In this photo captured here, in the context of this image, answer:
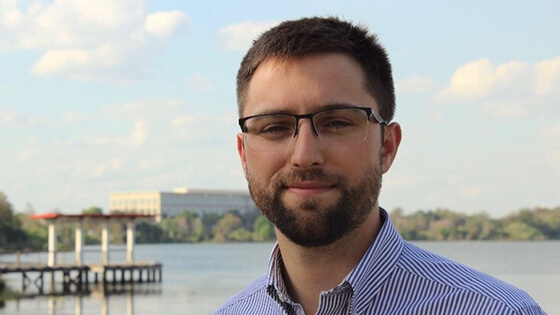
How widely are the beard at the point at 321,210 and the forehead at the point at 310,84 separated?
7.0 inches

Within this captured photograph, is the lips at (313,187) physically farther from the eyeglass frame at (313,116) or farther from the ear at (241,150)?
the ear at (241,150)

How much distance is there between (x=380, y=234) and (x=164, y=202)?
173 metres

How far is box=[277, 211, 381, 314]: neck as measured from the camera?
250cm

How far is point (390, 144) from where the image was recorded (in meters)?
2.66

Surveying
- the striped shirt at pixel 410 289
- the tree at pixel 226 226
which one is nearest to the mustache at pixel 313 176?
the striped shirt at pixel 410 289

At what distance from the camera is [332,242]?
2.46 m

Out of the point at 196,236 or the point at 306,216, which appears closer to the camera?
the point at 306,216

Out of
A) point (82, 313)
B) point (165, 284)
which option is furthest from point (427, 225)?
point (82, 313)

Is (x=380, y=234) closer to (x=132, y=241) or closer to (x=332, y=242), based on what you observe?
(x=332, y=242)

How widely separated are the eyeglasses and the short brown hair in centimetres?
12

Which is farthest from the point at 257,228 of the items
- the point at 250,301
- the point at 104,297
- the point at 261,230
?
the point at 250,301

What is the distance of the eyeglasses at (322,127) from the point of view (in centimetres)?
242

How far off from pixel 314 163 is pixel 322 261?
29cm

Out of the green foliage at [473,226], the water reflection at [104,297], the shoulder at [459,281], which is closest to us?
the shoulder at [459,281]
